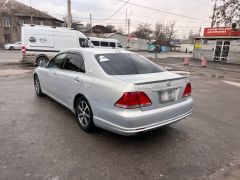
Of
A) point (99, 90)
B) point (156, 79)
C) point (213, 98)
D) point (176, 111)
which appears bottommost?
point (213, 98)

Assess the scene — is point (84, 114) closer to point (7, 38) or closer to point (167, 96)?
point (167, 96)

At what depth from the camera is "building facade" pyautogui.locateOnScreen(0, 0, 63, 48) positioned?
39438mm

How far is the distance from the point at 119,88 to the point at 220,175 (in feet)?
6.01

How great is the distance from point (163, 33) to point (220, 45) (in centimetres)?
5154

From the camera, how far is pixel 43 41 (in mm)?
12469

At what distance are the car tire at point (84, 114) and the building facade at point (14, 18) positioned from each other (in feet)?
138

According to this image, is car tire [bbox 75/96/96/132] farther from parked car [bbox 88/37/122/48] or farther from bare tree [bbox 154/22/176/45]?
bare tree [bbox 154/22/176/45]

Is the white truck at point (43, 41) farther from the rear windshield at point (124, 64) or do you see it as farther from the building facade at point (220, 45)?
the building facade at point (220, 45)

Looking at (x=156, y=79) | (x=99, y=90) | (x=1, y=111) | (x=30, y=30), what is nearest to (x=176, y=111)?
(x=156, y=79)

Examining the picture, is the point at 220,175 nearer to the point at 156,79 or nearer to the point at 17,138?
the point at 156,79

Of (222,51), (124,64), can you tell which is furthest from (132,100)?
(222,51)

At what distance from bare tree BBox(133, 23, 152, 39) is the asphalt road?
72941 millimetres

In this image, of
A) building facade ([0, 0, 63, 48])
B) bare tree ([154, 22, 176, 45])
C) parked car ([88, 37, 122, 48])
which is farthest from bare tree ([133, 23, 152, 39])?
parked car ([88, 37, 122, 48])

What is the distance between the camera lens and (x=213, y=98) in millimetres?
6914
